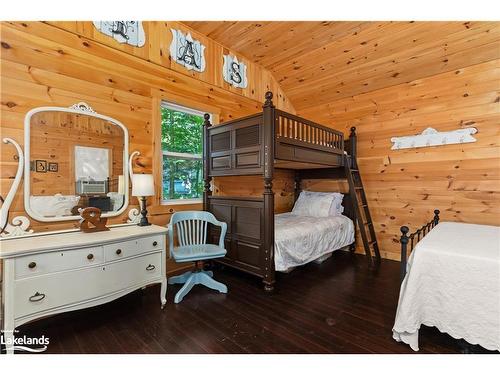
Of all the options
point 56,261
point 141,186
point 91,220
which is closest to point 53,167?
point 91,220

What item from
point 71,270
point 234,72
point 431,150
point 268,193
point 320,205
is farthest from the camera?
point 320,205

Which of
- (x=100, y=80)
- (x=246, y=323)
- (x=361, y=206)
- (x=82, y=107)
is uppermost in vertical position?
(x=100, y=80)

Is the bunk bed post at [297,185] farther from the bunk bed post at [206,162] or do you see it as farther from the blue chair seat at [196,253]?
the blue chair seat at [196,253]

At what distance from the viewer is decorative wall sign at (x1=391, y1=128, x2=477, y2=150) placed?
117 inches

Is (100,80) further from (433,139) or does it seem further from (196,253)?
(433,139)

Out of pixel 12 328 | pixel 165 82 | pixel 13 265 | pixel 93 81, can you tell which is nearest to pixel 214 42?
pixel 165 82

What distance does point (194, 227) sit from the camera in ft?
9.62

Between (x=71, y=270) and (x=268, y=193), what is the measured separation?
1705mm

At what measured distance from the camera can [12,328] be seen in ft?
4.85

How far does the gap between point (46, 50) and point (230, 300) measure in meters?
2.73

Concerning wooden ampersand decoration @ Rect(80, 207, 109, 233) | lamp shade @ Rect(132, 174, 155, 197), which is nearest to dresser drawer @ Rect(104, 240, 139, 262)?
wooden ampersand decoration @ Rect(80, 207, 109, 233)

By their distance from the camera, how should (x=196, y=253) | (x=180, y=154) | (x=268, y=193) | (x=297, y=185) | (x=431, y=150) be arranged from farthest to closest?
(x=297, y=185) < (x=431, y=150) < (x=180, y=154) < (x=268, y=193) < (x=196, y=253)

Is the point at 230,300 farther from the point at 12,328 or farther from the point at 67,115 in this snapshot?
the point at 67,115

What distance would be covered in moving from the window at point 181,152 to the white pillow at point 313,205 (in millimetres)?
1687
